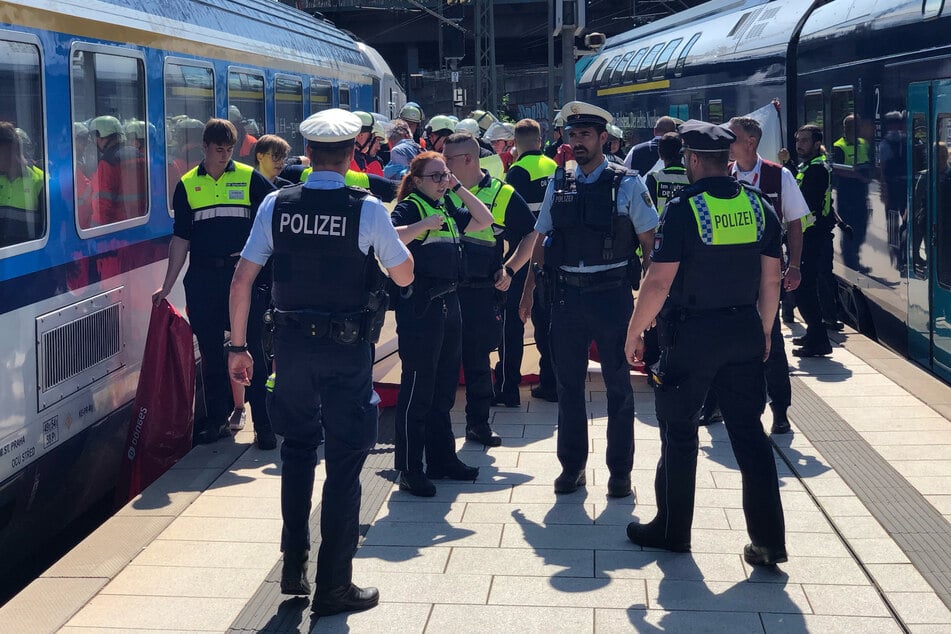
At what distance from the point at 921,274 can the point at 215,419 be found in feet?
16.1

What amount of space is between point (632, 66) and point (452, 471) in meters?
16.0

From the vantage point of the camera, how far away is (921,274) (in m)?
8.73

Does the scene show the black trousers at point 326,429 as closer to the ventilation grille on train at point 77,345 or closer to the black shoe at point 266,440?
the ventilation grille on train at point 77,345

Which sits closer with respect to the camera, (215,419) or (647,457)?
(647,457)

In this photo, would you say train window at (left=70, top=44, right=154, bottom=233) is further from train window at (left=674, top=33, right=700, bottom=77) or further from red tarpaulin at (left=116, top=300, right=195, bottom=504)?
train window at (left=674, top=33, right=700, bottom=77)

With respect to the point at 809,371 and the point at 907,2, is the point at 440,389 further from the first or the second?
the point at 907,2

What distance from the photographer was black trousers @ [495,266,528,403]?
8141 mm

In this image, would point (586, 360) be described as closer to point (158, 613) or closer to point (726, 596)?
point (726, 596)

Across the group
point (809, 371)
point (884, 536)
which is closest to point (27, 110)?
point (884, 536)

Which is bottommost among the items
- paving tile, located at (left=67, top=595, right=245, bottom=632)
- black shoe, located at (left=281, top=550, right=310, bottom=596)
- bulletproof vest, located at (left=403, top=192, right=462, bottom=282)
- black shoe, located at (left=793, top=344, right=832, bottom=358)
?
paving tile, located at (left=67, top=595, right=245, bottom=632)

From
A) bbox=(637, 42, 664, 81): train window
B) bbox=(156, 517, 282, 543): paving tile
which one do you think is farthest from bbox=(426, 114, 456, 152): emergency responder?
bbox=(637, 42, 664, 81): train window

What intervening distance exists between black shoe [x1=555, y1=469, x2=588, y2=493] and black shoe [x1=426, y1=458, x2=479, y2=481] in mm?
500

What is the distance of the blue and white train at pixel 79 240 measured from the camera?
18.7ft

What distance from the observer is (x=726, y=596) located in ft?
15.8
